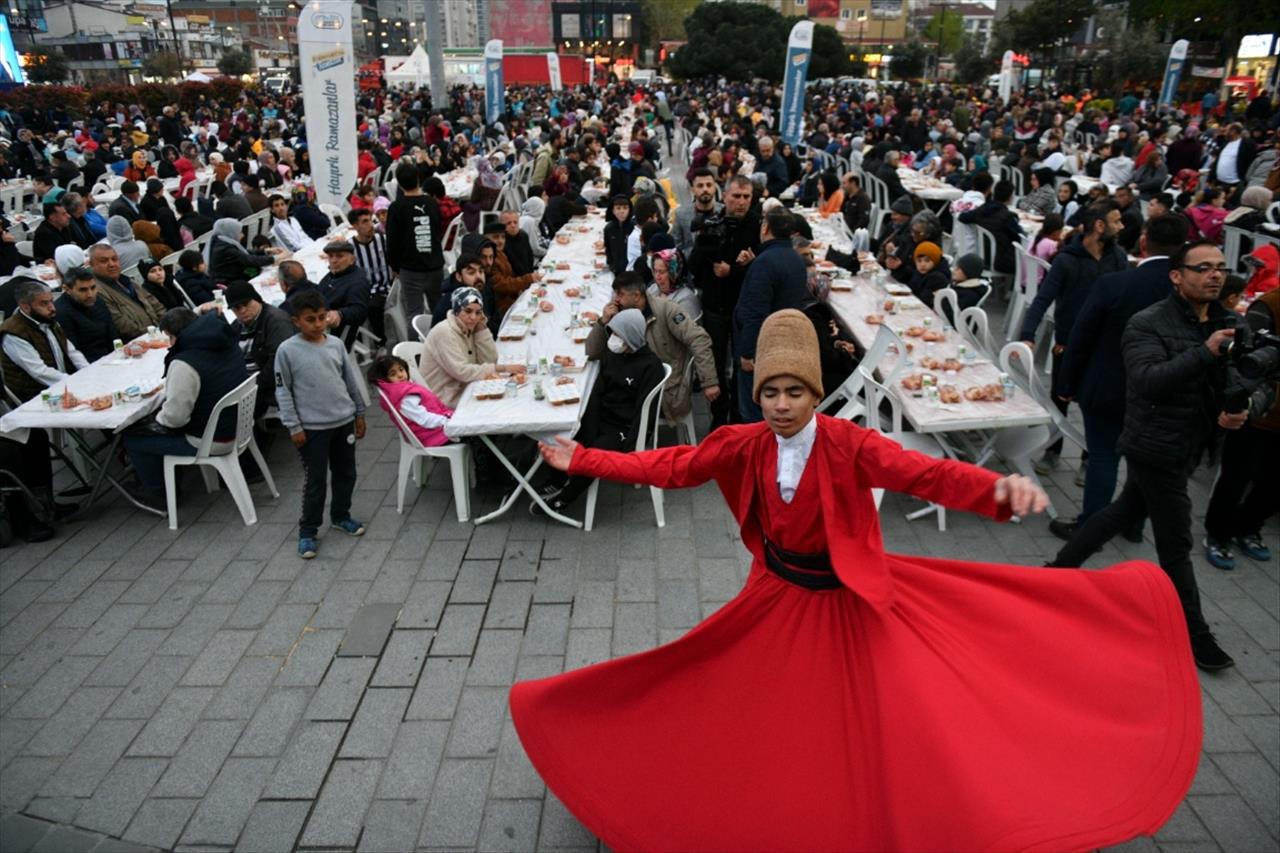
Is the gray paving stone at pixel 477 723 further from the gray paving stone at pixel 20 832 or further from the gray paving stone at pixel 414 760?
the gray paving stone at pixel 20 832

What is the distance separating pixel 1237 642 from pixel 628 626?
2.96 m

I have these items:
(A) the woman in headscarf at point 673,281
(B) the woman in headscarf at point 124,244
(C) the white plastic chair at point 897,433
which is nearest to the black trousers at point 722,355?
(A) the woman in headscarf at point 673,281

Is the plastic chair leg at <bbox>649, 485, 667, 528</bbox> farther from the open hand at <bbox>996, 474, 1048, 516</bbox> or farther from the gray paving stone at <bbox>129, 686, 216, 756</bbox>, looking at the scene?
the open hand at <bbox>996, 474, 1048, 516</bbox>

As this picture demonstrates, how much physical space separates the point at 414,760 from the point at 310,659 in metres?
1.00

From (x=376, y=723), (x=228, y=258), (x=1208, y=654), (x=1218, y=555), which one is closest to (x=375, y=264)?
Answer: (x=228, y=258)

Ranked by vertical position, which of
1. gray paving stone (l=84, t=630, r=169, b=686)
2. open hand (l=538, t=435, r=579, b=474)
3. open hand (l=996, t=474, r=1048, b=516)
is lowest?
gray paving stone (l=84, t=630, r=169, b=686)

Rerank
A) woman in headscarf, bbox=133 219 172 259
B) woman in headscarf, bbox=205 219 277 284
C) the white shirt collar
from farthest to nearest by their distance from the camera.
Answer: woman in headscarf, bbox=133 219 172 259
woman in headscarf, bbox=205 219 277 284
the white shirt collar

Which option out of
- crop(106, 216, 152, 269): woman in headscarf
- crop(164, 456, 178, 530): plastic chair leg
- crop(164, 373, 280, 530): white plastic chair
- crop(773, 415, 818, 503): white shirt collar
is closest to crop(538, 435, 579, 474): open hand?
crop(773, 415, 818, 503): white shirt collar

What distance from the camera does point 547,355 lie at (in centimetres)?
617

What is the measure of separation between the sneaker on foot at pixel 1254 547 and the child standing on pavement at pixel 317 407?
524 centimetres

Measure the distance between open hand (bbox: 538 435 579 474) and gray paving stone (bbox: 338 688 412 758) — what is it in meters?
1.66

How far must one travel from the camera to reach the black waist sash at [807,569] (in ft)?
8.91

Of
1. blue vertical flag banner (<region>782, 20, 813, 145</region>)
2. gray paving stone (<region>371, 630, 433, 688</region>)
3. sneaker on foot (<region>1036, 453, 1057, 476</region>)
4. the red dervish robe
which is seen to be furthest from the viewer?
blue vertical flag banner (<region>782, 20, 813, 145</region>)

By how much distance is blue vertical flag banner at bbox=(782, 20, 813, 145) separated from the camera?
15430 mm
